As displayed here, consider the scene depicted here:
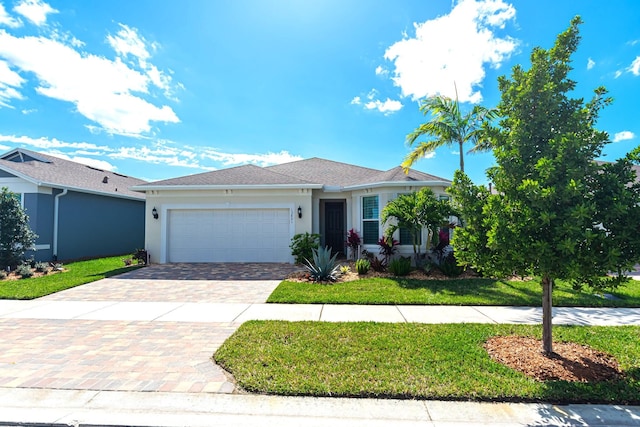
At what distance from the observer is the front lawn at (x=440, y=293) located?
6.31 metres

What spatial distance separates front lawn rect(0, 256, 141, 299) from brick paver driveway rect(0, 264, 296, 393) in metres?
0.47

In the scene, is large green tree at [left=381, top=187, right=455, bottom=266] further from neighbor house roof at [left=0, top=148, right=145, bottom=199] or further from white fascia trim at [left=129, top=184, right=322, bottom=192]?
neighbor house roof at [left=0, top=148, right=145, bottom=199]

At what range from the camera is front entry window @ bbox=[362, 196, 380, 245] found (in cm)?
1120

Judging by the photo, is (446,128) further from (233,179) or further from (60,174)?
(60,174)

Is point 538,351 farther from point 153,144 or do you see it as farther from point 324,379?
point 153,144

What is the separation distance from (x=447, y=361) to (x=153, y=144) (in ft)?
63.8

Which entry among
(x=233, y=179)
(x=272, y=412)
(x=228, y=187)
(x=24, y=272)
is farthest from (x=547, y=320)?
(x=24, y=272)

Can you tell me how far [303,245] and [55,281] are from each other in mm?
7523

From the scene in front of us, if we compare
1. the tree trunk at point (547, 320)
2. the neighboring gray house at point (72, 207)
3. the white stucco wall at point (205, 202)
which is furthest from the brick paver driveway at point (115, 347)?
the neighboring gray house at point (72, 207)

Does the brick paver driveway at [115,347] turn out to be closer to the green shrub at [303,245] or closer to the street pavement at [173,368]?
the street pavement at [173,368]

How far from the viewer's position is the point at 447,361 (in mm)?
3488

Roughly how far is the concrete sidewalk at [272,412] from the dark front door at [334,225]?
34.7 feet

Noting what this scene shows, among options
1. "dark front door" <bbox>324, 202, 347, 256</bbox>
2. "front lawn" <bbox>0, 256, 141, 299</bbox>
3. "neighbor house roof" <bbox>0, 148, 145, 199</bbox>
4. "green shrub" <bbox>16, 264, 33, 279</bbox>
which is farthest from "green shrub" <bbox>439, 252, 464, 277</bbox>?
"green shrub" <bbox>16, 264, 33, 279</bbox>

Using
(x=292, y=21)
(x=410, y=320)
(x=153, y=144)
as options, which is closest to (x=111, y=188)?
(x=153, y=144)
